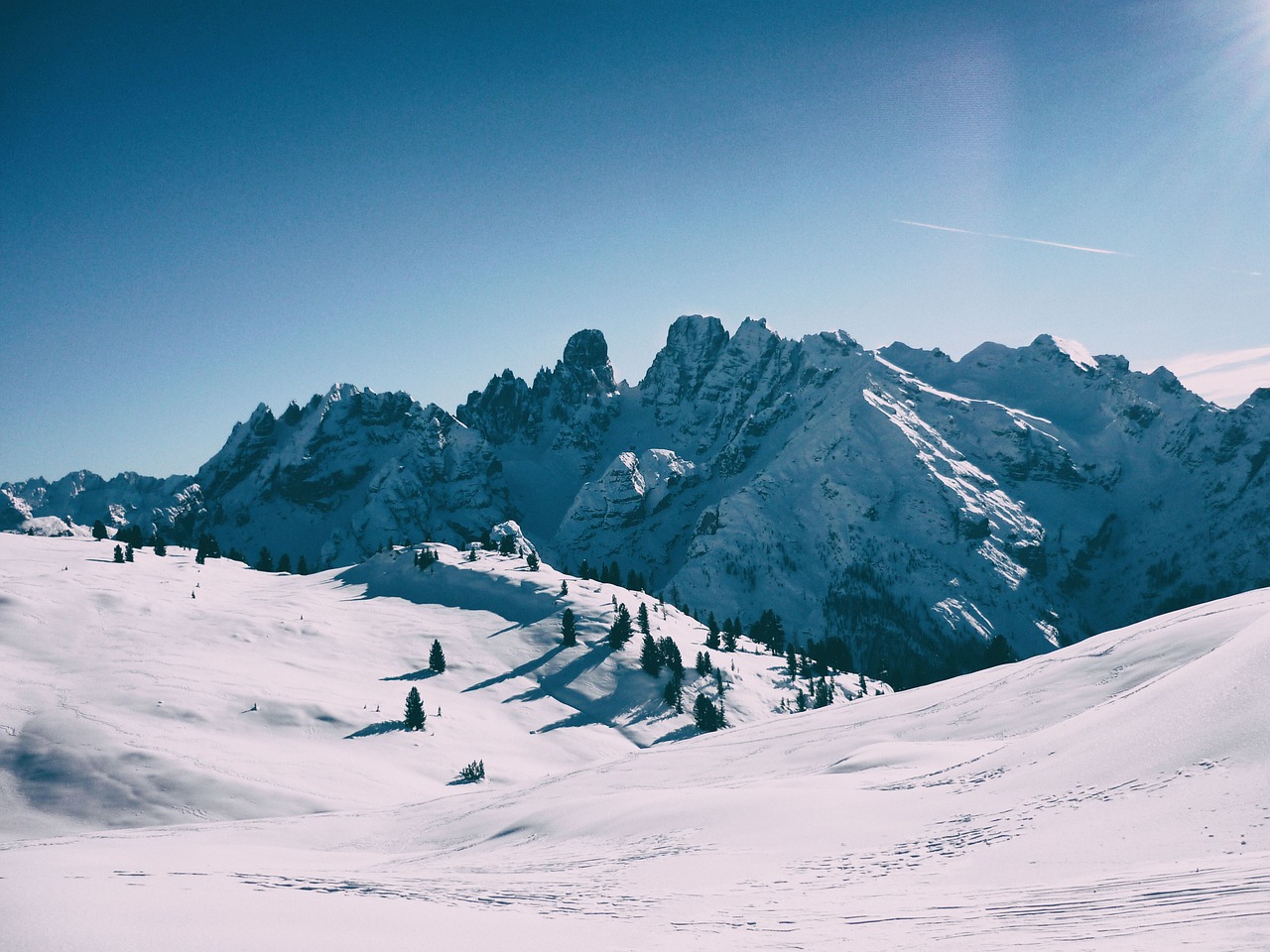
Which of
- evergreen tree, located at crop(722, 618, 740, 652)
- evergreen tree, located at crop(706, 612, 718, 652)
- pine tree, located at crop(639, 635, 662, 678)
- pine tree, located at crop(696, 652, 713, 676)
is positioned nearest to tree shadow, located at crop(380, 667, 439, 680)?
pine tree, located at crop(639, 635, 662, 678)

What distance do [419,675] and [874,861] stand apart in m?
84.7

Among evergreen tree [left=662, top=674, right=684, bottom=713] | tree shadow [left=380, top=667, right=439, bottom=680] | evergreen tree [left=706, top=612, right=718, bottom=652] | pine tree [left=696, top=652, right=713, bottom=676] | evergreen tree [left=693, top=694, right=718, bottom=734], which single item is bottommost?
evergreen tree [left=693, top=694, right=718, bottom=734]

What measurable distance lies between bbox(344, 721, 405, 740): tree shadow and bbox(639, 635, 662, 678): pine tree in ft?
123

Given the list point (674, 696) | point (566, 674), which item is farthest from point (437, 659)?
point (674, 696)

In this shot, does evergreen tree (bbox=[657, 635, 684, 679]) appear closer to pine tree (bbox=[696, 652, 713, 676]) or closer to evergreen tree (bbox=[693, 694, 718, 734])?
pine tree (bbox=[696, 652, 713, 676])

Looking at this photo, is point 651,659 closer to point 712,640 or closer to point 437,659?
point 712,640

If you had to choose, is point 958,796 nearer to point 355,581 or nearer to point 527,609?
point 527,609

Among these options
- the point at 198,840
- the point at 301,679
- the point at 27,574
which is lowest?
the point at 198,840

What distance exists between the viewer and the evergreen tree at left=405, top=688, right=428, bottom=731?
241ft

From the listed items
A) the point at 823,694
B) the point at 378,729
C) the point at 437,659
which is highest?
the point at 437,659

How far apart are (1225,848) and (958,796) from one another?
8291 mm

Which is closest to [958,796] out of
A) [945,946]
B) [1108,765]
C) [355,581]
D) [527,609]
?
[1108,765]

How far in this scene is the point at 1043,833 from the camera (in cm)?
1441

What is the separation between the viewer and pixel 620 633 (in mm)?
107875
